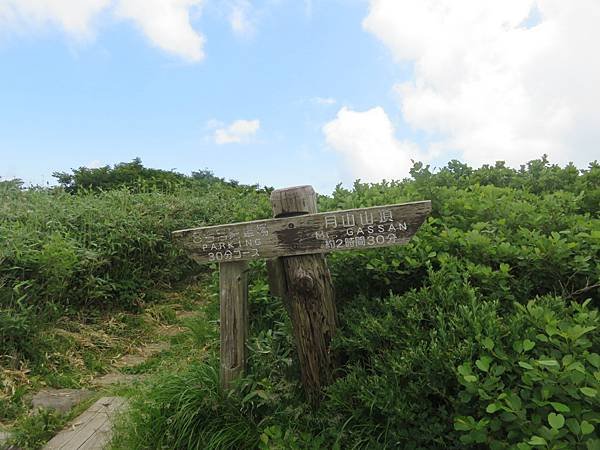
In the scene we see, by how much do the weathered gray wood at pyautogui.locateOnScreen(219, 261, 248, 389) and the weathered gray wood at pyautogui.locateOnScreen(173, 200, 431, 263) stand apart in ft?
0.44

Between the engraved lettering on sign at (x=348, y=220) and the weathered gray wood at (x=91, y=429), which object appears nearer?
the engraved lettering on sign at (x=348, y=220)

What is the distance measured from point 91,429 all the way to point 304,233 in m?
2.17

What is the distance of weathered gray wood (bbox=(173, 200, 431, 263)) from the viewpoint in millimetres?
2383

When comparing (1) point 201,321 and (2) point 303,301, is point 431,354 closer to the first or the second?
(2) point 303,301

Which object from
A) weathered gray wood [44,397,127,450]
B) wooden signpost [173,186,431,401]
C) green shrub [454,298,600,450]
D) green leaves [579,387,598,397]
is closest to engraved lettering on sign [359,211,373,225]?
wooden signpost [173,186,431,401]

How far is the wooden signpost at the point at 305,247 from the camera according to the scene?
2.41 m

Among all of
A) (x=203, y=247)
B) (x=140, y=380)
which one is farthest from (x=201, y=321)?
(x=203, y=247)

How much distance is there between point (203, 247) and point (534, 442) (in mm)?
1931

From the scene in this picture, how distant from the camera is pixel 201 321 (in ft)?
15.4

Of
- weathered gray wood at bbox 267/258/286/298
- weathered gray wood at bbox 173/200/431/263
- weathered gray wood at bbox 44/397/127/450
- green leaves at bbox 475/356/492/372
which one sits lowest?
weathered gray wood at bbox 44/397/127/450

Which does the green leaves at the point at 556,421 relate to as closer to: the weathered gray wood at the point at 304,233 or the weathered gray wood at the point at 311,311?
the weathered gray wood at the point at 304,233

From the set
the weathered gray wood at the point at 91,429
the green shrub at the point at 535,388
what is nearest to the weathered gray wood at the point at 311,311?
the green shrub at the point at 535,388

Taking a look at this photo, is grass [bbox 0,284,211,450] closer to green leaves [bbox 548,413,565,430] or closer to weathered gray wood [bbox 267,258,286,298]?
weathered gray wood [bbox 267,258,286,298]

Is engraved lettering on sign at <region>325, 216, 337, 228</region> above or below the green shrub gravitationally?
above
